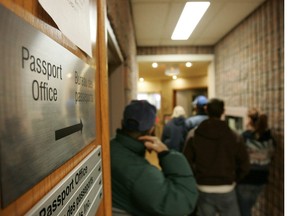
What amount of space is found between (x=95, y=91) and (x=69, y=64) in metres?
0.18

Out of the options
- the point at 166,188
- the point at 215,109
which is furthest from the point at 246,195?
the point at 166,188

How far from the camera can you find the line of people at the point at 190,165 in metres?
0.96

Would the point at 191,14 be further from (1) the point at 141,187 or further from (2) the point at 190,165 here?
(1) the point at 141,187

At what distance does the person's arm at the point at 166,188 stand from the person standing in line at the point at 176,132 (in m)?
1.93

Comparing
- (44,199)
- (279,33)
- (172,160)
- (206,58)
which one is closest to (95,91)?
(44,199)

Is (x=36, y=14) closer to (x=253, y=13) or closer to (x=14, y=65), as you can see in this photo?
(x=14, y=65)

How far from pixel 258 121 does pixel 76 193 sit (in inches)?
86.2

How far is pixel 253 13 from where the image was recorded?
2.79m

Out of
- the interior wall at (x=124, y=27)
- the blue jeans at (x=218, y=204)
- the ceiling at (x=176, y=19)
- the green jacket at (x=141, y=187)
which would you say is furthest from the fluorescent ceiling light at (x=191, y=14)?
the blue jeans at (x=218, y=204)

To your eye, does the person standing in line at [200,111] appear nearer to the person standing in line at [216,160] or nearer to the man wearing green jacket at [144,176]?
the person standing in line at [216,160]

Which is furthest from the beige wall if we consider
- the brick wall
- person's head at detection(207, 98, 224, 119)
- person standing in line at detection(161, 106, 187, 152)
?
person's head at detection(207, 98, 224, 119)

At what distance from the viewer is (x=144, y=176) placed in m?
0.95

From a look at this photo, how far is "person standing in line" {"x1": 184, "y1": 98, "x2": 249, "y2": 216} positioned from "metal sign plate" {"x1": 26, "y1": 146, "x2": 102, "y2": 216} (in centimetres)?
144

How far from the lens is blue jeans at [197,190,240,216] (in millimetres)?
1915
